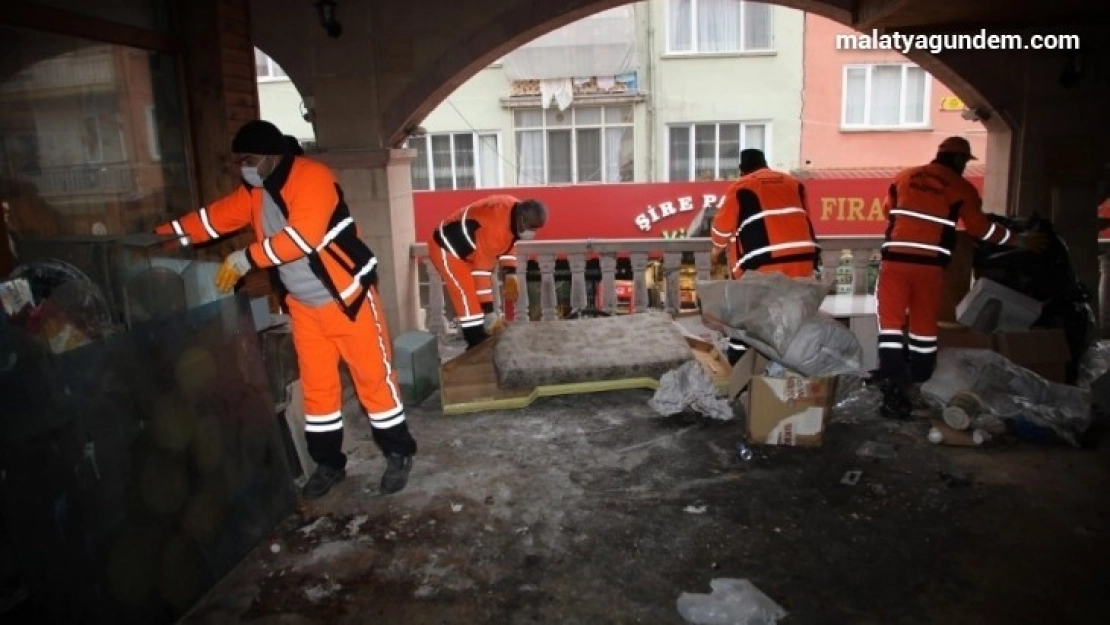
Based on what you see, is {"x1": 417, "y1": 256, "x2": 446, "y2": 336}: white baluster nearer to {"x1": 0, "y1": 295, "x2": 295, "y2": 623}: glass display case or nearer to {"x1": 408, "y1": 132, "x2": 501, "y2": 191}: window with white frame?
{"x1": 0, "y1": 295, "x2": 295, "y2": 623}: glass display case

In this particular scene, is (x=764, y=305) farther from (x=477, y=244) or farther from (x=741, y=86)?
(x=741, y=86)

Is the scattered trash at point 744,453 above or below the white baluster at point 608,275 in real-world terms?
below

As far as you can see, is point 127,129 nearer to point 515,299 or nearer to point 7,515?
point 7,515

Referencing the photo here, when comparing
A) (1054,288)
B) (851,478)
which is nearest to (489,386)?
(851,478)

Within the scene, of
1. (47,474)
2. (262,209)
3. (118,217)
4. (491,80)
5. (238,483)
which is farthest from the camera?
(491,80)

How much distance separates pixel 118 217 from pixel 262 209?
1.11m

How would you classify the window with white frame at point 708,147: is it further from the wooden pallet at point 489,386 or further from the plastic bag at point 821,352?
the plastic bag at point 821,352

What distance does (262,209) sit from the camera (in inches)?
147

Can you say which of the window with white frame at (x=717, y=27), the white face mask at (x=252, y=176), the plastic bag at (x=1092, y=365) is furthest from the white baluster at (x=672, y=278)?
the window with white frame at (x=717, y=27)

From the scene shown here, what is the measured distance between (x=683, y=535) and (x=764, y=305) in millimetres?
1565

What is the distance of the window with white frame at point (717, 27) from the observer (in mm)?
15062

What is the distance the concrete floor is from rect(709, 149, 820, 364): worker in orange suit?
1.06m

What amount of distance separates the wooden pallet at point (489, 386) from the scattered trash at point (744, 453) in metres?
0.83

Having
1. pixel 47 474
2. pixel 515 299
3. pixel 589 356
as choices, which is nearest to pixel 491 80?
pixel 515 299
